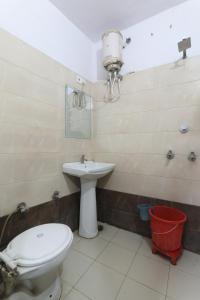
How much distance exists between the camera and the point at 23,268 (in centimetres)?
83

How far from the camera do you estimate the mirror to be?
5.72ft

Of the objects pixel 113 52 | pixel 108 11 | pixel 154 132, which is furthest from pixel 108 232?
pixel 108 11

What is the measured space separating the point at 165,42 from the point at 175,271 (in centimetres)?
217

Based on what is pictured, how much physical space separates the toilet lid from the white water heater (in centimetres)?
171

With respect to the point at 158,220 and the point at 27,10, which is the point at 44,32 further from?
the point at 158,220

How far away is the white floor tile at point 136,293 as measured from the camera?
1.10m

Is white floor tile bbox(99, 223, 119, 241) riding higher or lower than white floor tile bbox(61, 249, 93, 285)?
Result: higher

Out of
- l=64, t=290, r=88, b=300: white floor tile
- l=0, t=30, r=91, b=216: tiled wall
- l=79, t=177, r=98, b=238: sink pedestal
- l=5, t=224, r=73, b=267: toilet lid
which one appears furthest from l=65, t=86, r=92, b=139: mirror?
l=64, t=290, r=88, b=300: white floor tile

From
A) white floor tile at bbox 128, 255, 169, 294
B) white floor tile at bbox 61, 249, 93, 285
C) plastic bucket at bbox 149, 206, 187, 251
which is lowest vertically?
white floor tile at bbox 128, 255, 169, 294

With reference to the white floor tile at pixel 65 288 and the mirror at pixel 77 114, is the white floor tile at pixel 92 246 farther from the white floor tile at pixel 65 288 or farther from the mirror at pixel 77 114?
the mirror at pixel 77 114

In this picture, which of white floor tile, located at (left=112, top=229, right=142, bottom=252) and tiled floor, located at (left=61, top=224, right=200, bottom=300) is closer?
tiled floor, located at (left=61, top=224, right=200, bottom=300)

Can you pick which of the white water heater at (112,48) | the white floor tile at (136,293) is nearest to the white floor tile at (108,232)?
the white floor tile at (136,293)

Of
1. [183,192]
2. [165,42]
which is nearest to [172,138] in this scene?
[183,192]

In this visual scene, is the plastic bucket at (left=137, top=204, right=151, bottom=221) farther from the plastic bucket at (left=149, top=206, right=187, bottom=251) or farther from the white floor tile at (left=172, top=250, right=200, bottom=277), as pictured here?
the white floor tile at (left=172, top=250, right=200, bottom=277)
